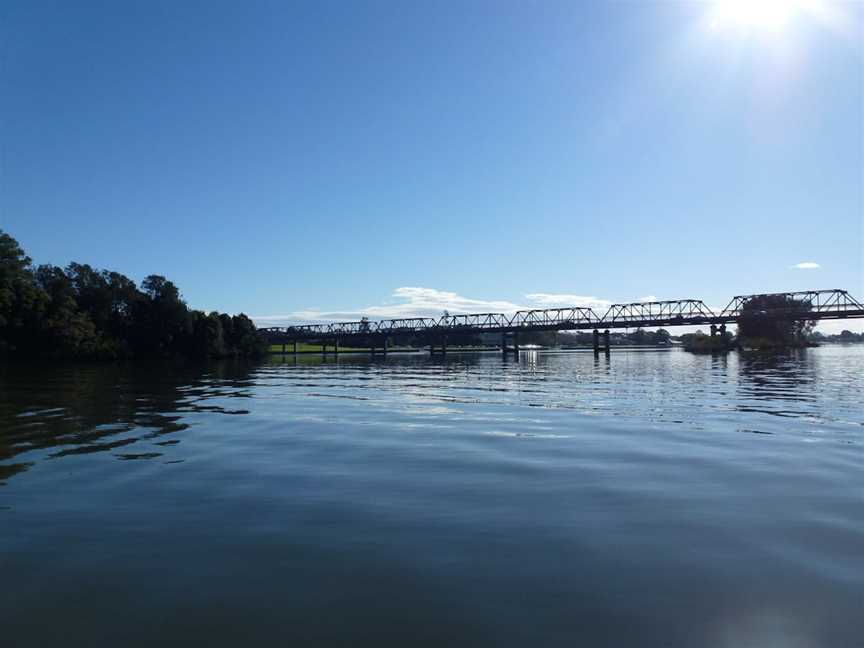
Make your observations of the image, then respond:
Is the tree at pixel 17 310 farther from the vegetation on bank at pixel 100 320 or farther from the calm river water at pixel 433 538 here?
the calm river water at pixel 433 538

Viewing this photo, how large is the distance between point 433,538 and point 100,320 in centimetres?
14326

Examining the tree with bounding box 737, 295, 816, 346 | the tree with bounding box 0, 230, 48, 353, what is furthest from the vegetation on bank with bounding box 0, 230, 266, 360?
the tree with bounding box 737, 295, 816, 346

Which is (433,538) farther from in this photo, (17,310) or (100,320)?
(100,320)

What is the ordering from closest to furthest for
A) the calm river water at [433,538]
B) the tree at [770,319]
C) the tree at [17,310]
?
the calm river water at [433,538] < the tree at [17,310] < the tree at [770,319]

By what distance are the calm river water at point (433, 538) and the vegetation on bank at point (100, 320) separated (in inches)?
4120

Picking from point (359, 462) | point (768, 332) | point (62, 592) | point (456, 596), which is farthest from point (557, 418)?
point (768, 332)

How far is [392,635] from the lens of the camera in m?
5.88

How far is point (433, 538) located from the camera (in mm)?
8773

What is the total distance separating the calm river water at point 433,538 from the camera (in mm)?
6082

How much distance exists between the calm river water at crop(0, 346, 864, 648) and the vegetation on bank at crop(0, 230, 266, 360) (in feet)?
343

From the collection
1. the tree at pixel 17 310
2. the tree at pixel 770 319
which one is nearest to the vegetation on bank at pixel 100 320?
the tree at pixel 17 310

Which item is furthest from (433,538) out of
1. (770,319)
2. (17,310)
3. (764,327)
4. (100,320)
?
(764,327)

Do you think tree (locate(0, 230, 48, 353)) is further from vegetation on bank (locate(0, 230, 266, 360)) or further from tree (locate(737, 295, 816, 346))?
tree (locate(737, 295, 816, 346))

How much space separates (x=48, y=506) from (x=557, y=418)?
58.3 feet
